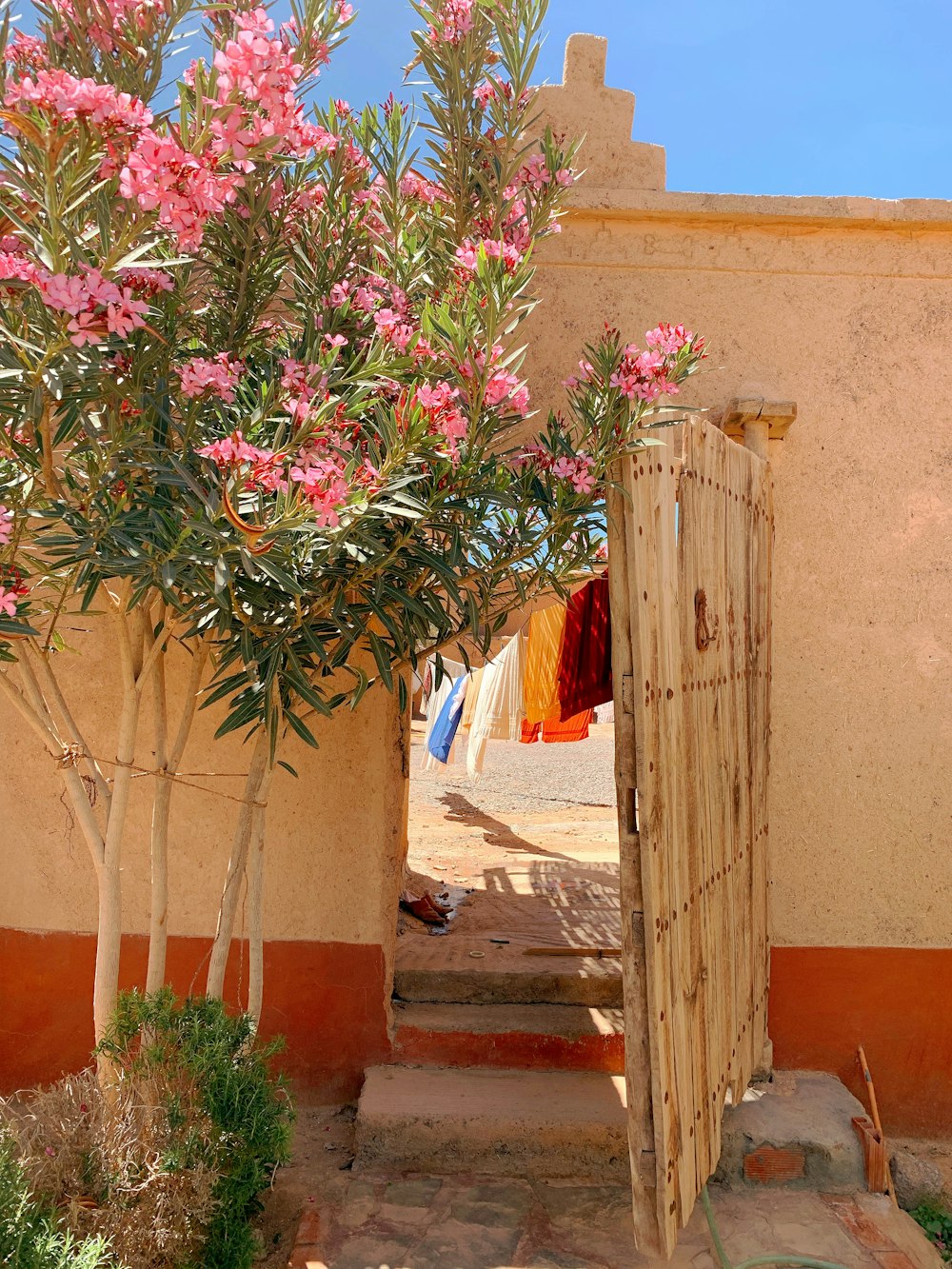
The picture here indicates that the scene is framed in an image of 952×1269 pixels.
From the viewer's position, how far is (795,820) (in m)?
4.51

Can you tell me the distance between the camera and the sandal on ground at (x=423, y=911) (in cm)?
623

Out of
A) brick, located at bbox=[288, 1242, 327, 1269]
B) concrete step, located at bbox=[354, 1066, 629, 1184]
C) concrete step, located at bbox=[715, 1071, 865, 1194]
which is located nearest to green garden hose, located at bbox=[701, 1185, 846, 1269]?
concrete step, located at bbox=[715, 1071, 865, 1194]

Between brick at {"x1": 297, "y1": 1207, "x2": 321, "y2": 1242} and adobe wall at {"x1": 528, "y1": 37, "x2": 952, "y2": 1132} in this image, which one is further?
adobe wall at {"x1": 528, "y1": 37, "x2": 952, "y2": 1132}

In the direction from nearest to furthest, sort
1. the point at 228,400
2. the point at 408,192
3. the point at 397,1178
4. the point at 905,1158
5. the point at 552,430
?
the point at 228,400 → the point at 552,430 → the point at 408,192 → the point at 397,1178 → the point at 905,1158

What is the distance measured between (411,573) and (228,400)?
2.56 ft

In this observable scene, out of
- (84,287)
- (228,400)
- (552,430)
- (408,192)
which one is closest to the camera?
(84,287)

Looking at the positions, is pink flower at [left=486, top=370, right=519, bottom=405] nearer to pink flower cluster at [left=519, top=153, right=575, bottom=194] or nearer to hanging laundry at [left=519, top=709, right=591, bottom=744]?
pink flower cluster at [left=519, top=153, right=575, bottom=194]

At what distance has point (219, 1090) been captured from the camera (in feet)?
10.0

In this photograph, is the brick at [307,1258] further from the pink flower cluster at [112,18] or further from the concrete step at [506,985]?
the pink flower cluster at [112,18]

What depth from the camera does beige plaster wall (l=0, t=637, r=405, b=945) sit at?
14.4ft

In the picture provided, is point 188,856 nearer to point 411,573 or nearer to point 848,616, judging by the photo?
point 411,573

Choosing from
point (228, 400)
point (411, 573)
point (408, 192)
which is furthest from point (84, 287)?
point (408, 192)

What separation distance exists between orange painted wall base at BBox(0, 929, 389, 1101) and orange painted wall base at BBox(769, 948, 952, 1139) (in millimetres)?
1843

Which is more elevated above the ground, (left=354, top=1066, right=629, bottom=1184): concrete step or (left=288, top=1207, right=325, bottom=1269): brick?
(left=354, top=1066, right=629, bottom=1184): concrete step
